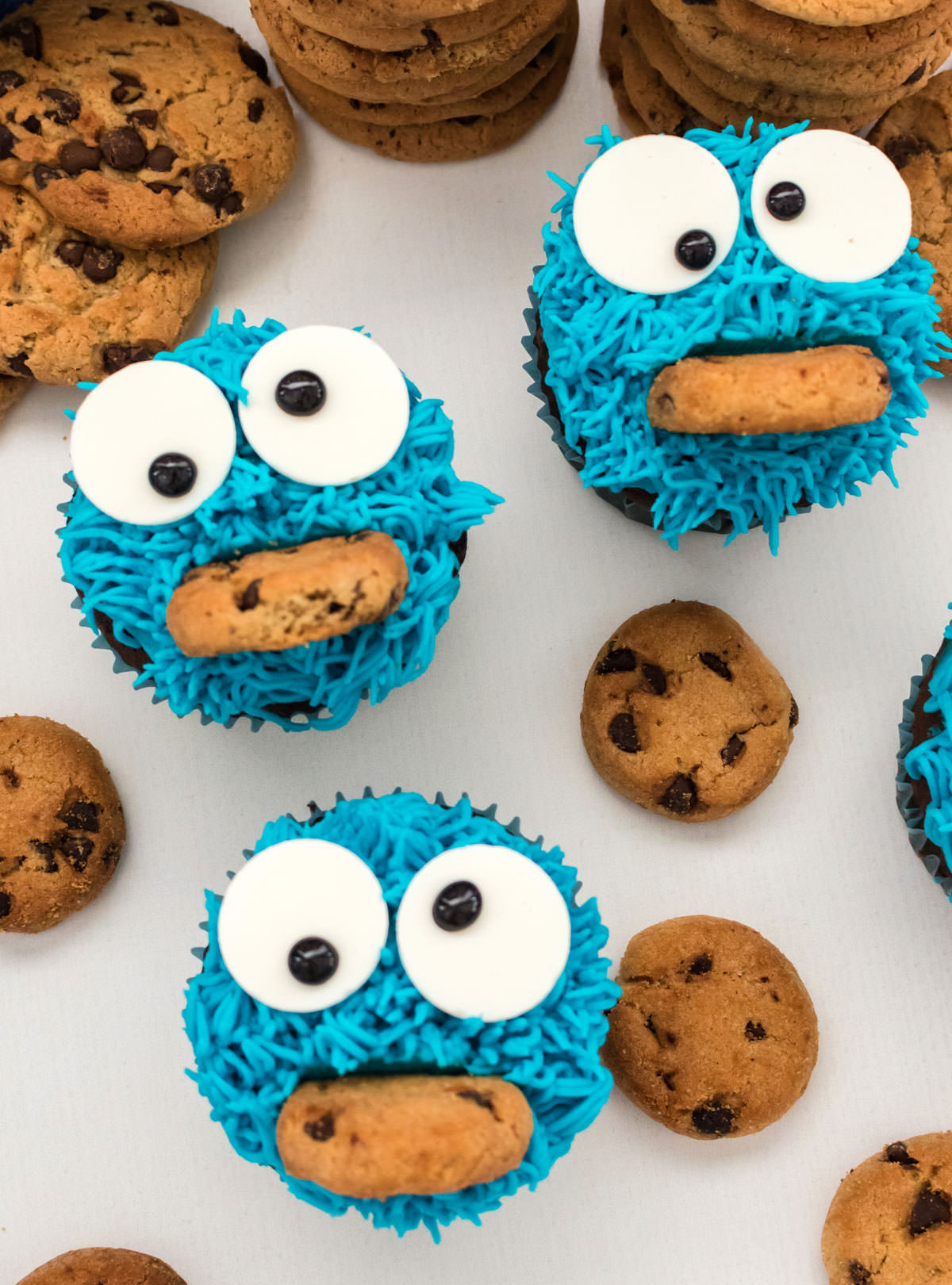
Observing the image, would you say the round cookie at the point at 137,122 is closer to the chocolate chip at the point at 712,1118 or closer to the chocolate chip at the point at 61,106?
the chocolate chip at the point at 61,106

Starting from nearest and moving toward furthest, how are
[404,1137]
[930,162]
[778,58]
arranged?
[404,1137]
[778,58]
[930,162]

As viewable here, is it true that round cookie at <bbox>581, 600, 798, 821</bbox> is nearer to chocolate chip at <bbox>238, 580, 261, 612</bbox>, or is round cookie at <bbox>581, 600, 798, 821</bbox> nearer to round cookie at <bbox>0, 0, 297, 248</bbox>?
chocolate chip at <bbox>238, 580, 261, 612</bbox>

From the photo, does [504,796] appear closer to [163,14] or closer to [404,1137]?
[404,1137]

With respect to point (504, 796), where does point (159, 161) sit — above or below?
above

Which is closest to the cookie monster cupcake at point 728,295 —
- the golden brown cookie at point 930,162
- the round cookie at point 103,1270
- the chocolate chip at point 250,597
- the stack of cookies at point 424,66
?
the stack of cookies at point 424,66

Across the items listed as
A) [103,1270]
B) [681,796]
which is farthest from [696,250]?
[103,1270]

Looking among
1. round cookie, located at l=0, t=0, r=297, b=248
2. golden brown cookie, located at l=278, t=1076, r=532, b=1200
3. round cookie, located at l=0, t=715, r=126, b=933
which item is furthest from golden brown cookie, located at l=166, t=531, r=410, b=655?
round cookie, located at l=0, t=0, r=297, b=248
